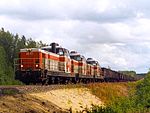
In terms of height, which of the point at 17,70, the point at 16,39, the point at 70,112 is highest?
the point at 16,39

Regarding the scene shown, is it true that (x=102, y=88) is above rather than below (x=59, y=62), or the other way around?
below

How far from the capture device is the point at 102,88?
3531cm

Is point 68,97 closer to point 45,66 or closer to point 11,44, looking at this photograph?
point 45,66

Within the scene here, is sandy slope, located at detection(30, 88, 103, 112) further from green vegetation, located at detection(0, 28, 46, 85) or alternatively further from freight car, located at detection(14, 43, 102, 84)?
green vegetation, located at detection(0, 28, 46, 85)

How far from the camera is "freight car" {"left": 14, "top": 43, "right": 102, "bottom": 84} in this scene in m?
31.4

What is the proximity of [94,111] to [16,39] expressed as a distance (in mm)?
87217

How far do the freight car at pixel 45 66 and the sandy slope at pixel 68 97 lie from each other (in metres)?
3.41

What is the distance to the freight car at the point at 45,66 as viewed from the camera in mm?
31406

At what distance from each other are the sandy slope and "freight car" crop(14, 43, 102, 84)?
3405 millimetres

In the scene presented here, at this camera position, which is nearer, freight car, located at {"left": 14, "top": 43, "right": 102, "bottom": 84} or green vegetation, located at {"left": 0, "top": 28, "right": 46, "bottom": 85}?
freight car, located at {"left": 14, "top": 43, "right": 102, "bottom": 84}

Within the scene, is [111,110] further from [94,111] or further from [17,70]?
[17,70]

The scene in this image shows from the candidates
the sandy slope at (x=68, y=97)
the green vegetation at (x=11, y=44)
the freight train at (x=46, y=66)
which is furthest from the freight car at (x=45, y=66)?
the green vegetation at (x=11, y=44)

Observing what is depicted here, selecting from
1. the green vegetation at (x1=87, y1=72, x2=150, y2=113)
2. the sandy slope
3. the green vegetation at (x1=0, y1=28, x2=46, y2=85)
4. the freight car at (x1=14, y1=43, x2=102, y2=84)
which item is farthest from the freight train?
the green vegetation at (x1=0, y1=28, x2=46, y2=85)

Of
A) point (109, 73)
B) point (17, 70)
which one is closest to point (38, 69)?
point (17, 70)
